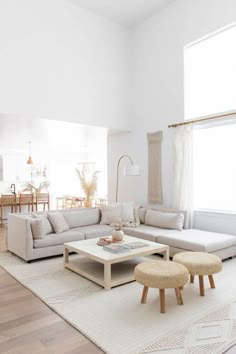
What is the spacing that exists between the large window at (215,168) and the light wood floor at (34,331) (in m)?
3.34

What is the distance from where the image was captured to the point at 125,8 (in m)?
5.68

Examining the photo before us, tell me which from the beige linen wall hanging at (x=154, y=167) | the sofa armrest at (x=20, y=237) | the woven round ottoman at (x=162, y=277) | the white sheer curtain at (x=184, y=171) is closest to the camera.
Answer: the woven round ottoman at (x=162, y=277)

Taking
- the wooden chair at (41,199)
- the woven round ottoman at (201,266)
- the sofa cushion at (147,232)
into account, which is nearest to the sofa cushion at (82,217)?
the sofa cushion at (147,232)

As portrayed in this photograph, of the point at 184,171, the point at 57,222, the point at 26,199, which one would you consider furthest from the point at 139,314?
the point at 26,199

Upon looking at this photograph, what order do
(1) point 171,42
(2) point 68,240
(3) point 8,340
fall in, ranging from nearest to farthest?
(3) point 8,340 < (2) point 68,240 < (1) point 171,42

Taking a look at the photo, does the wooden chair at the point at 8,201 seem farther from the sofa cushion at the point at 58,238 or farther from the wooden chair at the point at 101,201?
the sofa cushion at the point at 58,238

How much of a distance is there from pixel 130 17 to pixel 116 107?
6.23ft

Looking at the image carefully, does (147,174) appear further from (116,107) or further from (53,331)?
(53,331)

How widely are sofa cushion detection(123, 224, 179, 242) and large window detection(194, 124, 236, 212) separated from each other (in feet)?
3.10

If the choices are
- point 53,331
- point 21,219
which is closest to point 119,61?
point 21,219

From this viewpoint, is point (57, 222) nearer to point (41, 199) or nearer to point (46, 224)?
point (46, 224)

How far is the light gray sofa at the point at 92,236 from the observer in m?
4.01

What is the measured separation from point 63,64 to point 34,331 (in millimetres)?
4477

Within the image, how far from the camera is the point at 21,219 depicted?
4.34m
